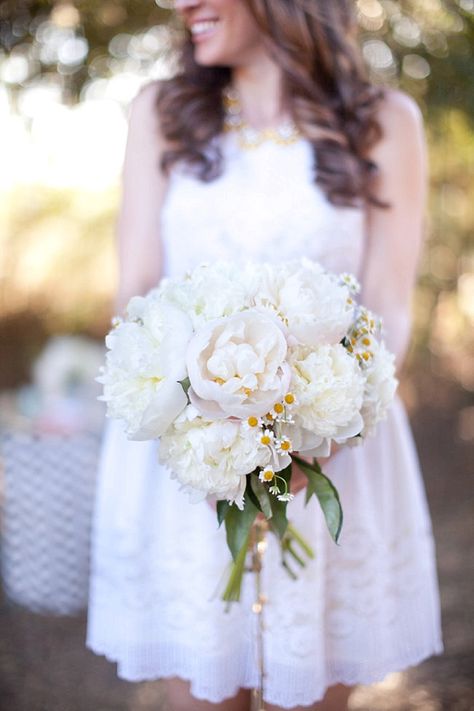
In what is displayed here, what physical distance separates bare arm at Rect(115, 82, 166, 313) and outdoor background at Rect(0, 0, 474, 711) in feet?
3.98

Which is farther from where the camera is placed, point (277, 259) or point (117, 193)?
point (117, 193)

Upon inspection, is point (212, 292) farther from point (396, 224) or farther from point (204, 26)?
point (204, 26)

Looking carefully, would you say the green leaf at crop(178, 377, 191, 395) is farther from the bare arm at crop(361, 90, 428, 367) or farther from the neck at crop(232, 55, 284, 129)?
the neck at crop(232, 55, 284, 129)

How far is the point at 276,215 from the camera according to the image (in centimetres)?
178

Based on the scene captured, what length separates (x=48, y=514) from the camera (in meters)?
2.92

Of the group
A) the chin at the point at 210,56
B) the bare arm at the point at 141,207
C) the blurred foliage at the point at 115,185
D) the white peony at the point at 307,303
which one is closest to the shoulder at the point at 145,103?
the bare arm at the point at 141,207

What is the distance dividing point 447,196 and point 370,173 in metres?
3.23

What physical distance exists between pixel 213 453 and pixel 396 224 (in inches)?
36.3

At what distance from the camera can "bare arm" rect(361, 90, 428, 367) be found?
1782 mm

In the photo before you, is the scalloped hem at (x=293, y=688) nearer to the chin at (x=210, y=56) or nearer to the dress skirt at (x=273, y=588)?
the dress skirt at (x=273, y=588)

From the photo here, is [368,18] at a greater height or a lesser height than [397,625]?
greater

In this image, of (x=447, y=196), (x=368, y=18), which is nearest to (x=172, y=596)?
(x=368, y=18)

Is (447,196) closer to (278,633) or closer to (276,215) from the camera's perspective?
(276,215)

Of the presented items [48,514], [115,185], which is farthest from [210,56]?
[115,185]
